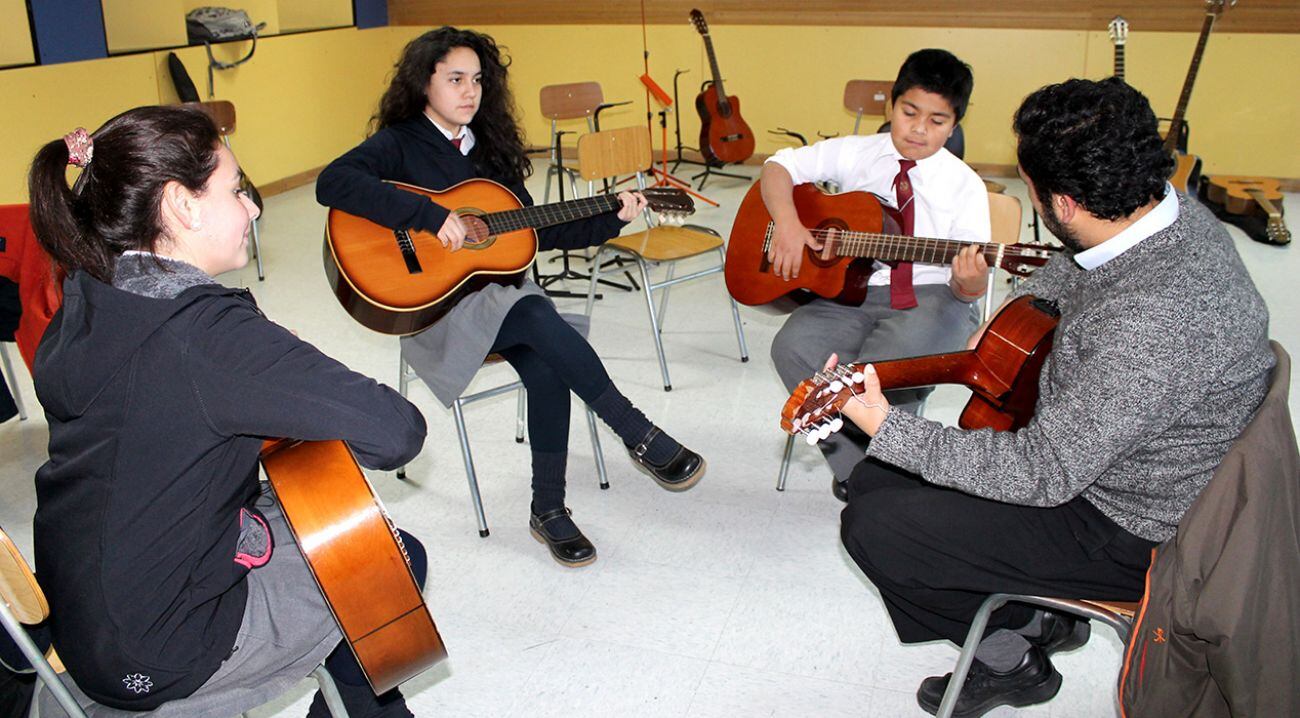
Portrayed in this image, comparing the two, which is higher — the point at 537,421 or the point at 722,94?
the point at 722,94

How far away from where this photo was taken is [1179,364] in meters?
1.40

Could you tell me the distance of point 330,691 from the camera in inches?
59.6

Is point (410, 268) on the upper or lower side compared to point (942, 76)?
lower

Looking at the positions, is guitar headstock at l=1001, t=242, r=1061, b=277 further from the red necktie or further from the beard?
the beard

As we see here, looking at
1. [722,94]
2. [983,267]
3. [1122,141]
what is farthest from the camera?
[722,94]

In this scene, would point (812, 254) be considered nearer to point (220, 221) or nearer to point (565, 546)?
point (565, 546)

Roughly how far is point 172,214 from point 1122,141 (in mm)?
1339

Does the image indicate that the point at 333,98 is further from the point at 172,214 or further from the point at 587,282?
the point at 172,214

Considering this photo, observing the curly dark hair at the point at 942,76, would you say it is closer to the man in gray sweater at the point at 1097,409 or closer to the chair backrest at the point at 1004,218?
the chair backrest at the point at 1004,218

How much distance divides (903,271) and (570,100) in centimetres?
275

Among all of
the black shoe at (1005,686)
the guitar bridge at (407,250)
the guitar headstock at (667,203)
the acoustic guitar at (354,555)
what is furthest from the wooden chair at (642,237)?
the acoustic guitar at (354,555)

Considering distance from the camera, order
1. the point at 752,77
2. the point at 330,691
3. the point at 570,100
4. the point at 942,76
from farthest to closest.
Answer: the point at 752,77
the point at 570,100
the point at 942,76
the point at 330,691

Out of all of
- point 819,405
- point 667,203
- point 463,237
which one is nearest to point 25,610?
point 819,405

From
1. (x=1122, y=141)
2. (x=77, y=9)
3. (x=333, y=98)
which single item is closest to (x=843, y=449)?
(x=1122, y=141)
